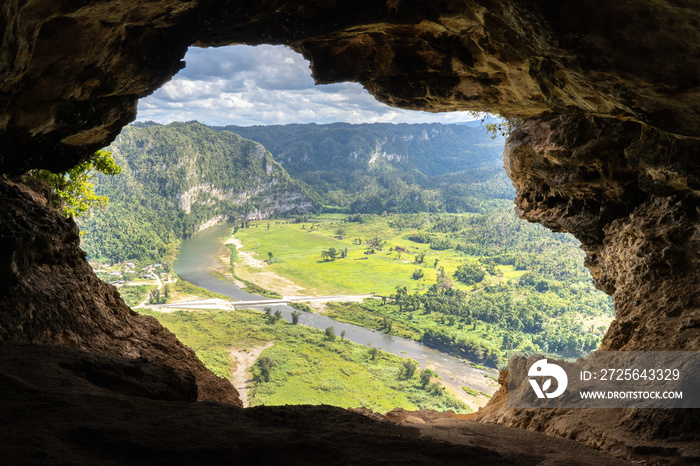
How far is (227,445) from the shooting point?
438 cm

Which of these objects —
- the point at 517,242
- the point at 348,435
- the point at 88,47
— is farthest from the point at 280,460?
the point at 517,242

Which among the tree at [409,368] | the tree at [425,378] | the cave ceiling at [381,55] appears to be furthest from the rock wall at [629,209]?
the tree at [409,368]

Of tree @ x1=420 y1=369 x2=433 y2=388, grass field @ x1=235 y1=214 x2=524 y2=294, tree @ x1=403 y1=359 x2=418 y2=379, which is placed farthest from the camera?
grass field @ x1=235 y1=214 x2=524 y2=294

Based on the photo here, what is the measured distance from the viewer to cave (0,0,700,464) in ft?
15.9

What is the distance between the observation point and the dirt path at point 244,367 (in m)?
49.6

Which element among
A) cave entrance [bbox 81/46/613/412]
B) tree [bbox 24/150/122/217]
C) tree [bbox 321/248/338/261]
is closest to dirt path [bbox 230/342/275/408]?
cave entrance [bbox 81/46/613/412]

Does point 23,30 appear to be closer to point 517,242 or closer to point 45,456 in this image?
point 45,456

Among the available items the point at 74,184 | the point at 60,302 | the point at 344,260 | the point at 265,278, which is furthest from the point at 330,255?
the point at 60,302

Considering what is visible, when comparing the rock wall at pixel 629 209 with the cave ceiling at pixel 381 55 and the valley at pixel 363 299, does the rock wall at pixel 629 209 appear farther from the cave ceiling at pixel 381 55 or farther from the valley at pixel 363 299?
the valley at pixel 363 299
